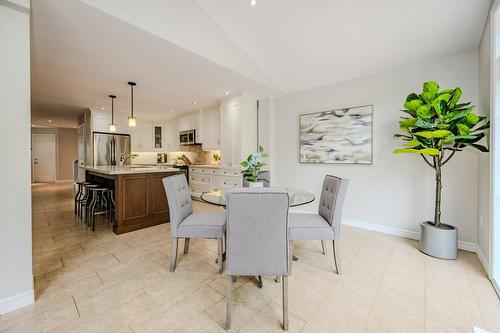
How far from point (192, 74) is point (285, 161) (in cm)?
231

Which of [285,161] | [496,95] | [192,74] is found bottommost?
[285,161]

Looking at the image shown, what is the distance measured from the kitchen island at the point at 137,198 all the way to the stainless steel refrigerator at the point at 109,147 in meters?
2.51

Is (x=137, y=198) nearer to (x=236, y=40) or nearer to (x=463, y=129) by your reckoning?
(x=236, y=40)

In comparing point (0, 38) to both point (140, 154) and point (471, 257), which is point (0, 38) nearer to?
point (471, 257)

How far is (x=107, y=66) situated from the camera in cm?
302

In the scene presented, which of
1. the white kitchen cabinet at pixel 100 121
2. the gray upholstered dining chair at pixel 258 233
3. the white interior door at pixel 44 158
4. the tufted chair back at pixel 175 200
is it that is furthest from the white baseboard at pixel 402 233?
the white interior door at pixel 44 158

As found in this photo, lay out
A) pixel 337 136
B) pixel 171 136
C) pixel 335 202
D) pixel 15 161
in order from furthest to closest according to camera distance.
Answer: pixel 171 136 < pixel 337 136 < pixel 335 202 < pixel 15 161

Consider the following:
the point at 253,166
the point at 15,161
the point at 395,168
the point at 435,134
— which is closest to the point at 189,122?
the point at 253,166

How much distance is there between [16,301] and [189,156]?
18.4 ft

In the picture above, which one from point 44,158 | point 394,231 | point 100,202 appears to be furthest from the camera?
point 44,158

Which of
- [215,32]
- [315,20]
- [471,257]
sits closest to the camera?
[471,257]

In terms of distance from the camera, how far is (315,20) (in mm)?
2641

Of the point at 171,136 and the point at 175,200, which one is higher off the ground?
the point at 171,136

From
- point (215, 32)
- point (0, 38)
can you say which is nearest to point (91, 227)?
point (0, 38)
